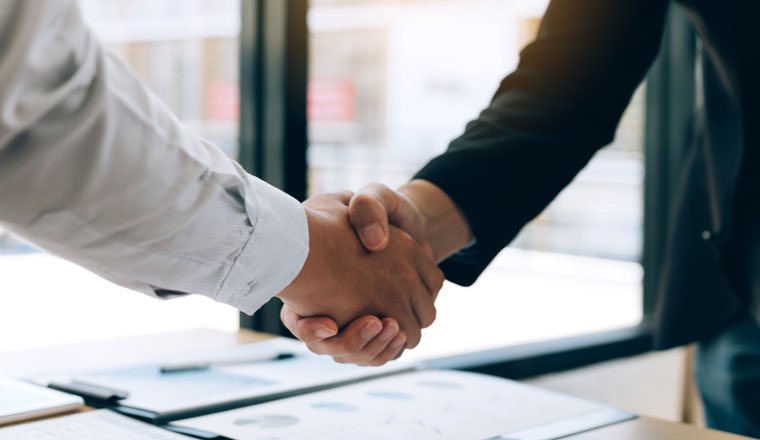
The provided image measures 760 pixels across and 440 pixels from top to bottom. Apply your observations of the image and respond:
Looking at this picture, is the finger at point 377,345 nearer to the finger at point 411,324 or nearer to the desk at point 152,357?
the finger at point 411,324

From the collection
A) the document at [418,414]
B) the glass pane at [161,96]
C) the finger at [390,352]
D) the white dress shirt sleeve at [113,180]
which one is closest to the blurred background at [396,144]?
the glass pane at [161,96]

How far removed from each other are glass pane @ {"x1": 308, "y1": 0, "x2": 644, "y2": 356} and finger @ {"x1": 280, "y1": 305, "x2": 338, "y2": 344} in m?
1.44

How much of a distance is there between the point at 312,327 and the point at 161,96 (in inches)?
61.2

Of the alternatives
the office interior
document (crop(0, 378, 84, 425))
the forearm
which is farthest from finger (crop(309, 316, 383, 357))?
the office interior

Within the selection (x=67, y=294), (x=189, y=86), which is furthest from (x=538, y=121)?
(x=67, y=294)

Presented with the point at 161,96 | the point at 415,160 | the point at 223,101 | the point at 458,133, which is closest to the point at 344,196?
the point at 223,101

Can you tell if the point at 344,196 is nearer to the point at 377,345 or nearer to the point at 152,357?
the point at 377,345

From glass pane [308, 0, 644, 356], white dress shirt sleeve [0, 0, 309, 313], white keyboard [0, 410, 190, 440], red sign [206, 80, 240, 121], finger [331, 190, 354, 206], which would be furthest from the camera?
glass pane [308, 0, 644, 356]

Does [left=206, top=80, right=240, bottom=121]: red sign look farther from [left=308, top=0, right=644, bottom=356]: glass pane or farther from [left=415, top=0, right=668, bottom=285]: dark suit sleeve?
[left=415, top=0, right=668, bottom=285]: dark suit sleeve

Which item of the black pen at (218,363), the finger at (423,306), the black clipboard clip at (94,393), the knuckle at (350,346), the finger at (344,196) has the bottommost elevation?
the black pen at (218,363)

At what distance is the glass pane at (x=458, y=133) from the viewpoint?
10.1 feet

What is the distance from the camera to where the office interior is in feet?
5.96

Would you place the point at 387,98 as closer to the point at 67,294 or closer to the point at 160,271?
the point at 67,294

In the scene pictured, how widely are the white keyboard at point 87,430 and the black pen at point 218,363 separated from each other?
204 millimetres
